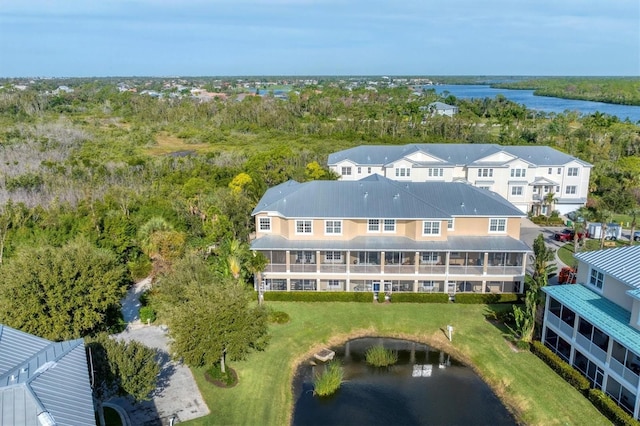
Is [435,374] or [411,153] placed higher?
[411,153]

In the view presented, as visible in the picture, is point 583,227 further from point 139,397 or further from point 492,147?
point 139,397

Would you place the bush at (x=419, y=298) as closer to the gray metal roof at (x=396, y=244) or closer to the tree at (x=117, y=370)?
the gray metal roof at (x=396, y=244)

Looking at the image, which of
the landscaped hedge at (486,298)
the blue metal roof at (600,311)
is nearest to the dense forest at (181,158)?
the landscaped hedge at (486,298)

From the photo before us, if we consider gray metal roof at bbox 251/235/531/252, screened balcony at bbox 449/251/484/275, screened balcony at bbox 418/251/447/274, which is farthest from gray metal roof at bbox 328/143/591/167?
screened balcony at bbox 418/251/447/274

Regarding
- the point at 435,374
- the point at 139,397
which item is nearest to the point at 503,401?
the point at 435,374

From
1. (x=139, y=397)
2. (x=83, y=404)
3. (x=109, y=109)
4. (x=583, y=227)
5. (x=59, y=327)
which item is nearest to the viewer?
(x=83, y=404)

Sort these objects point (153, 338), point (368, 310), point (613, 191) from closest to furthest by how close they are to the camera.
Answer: point (153, 338)
point (368, 310)
point (613, 191)

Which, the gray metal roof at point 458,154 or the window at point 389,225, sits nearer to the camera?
the window at point 389,225

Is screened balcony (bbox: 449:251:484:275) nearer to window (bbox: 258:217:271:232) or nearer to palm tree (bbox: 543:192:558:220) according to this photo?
window (bbox: 258:217:271:232)
